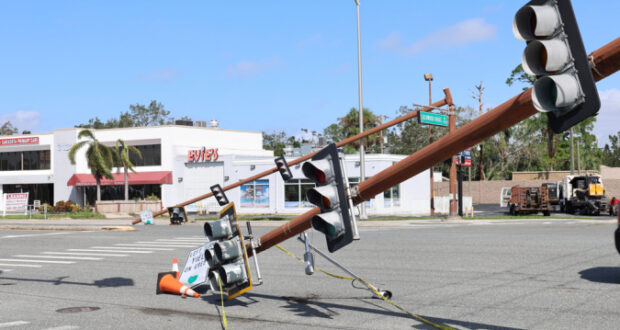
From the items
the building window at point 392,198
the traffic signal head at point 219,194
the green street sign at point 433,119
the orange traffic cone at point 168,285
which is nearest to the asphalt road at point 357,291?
the orange traffic cone at point 168,285

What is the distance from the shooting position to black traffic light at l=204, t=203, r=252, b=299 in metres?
7.88

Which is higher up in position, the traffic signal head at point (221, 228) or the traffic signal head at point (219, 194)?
the traffic signal head at point (219, 194)

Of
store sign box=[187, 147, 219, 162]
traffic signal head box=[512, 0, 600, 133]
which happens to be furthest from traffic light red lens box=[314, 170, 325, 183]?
store sign box=[187, 147, 219, 162]

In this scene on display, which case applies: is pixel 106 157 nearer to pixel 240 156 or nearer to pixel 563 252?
pixel 240 156

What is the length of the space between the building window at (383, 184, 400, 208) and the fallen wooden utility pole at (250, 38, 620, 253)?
39466 millimetres

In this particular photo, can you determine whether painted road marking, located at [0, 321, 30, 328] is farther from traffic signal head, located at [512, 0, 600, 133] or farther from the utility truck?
the utility truck

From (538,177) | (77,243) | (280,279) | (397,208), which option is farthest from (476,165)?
(280,279)

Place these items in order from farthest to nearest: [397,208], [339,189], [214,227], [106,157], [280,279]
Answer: [106,157], [397,208], [280,279], [214,227], [339,189]

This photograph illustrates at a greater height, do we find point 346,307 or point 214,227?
point 214,227

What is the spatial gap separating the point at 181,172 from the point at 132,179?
5390 mm

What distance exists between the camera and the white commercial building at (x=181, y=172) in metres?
48.0

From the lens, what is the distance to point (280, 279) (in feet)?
42.1

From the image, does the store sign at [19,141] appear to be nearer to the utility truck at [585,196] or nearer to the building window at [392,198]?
the building window at [392,198]

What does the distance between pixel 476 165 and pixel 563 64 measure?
75.1 meters
